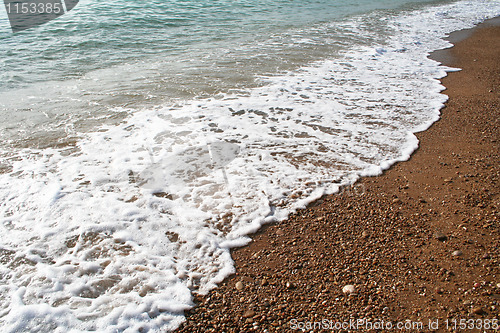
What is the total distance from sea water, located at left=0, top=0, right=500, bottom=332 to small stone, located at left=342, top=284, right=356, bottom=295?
3.38ft

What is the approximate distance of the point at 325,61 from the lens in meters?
9.02

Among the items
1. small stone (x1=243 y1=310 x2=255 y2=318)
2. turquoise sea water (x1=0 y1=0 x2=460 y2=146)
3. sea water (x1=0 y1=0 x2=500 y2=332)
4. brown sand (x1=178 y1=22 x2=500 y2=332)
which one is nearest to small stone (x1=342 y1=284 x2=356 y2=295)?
brown sand (x1=178 y1=22 x2=500 y2=332)

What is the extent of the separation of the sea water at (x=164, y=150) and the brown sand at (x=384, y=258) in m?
0.27

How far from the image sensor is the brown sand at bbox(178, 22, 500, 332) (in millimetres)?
2479

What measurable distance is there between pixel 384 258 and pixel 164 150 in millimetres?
3278

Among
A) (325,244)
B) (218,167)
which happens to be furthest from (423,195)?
(218,167)

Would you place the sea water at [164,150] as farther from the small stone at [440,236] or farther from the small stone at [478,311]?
the small stone at [478,311]

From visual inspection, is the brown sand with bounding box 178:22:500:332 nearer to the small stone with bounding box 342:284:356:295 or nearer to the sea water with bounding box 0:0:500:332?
the small stone with bounding box 342:284:356:295

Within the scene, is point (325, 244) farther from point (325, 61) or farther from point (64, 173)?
point (325, 61)

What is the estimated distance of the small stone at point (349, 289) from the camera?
264 centimetres

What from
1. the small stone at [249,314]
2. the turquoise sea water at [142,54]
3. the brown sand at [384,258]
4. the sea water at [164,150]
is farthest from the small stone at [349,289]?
the turquoise sea water at [142,54]

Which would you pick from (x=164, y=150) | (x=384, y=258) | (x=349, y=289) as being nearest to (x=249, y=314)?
(x=349, y=289)

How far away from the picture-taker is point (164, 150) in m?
4.77

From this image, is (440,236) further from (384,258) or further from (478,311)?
(478,311)
